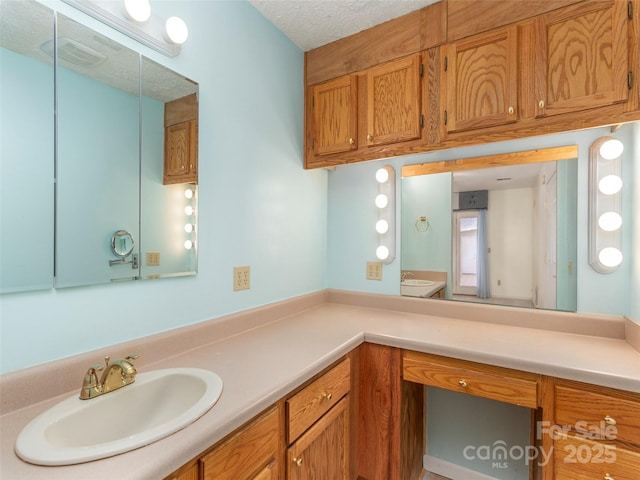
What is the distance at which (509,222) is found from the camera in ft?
5.37

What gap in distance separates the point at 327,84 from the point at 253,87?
1.59 ft

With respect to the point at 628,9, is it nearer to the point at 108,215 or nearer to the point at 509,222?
the point at 509,222

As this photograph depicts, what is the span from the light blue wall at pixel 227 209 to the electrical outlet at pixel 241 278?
3cm

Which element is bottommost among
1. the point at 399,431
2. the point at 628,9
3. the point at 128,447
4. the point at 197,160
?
the point at 399,431

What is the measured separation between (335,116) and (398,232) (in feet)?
2.66

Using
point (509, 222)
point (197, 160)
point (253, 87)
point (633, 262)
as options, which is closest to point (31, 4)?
point (197, 160)

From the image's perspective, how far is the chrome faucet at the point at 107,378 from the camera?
2.79 feet

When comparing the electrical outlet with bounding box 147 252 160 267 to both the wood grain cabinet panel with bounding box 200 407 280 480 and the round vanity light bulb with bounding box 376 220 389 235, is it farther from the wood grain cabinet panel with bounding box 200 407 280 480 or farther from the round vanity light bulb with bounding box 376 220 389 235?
the round vanity light bulb with bounding box 376 220 389 235

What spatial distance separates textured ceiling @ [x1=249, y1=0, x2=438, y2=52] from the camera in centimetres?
149

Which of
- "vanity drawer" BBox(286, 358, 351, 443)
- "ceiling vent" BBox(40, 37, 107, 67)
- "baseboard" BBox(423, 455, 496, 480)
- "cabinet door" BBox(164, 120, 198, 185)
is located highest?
"ceiling vent" BBox(40, 37, 107, 67)

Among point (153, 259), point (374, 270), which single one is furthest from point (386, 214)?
point (153, 259)

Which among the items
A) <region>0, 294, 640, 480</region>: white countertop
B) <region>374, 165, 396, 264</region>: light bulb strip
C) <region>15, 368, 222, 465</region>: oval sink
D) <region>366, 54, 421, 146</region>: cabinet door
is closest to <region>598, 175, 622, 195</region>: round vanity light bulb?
<region>0, 294, 640, 480</region>: white countertop

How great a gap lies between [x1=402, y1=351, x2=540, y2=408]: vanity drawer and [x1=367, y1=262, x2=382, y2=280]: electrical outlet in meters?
0.66

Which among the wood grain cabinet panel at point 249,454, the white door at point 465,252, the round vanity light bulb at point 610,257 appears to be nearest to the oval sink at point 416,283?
the white door at point 465,252
